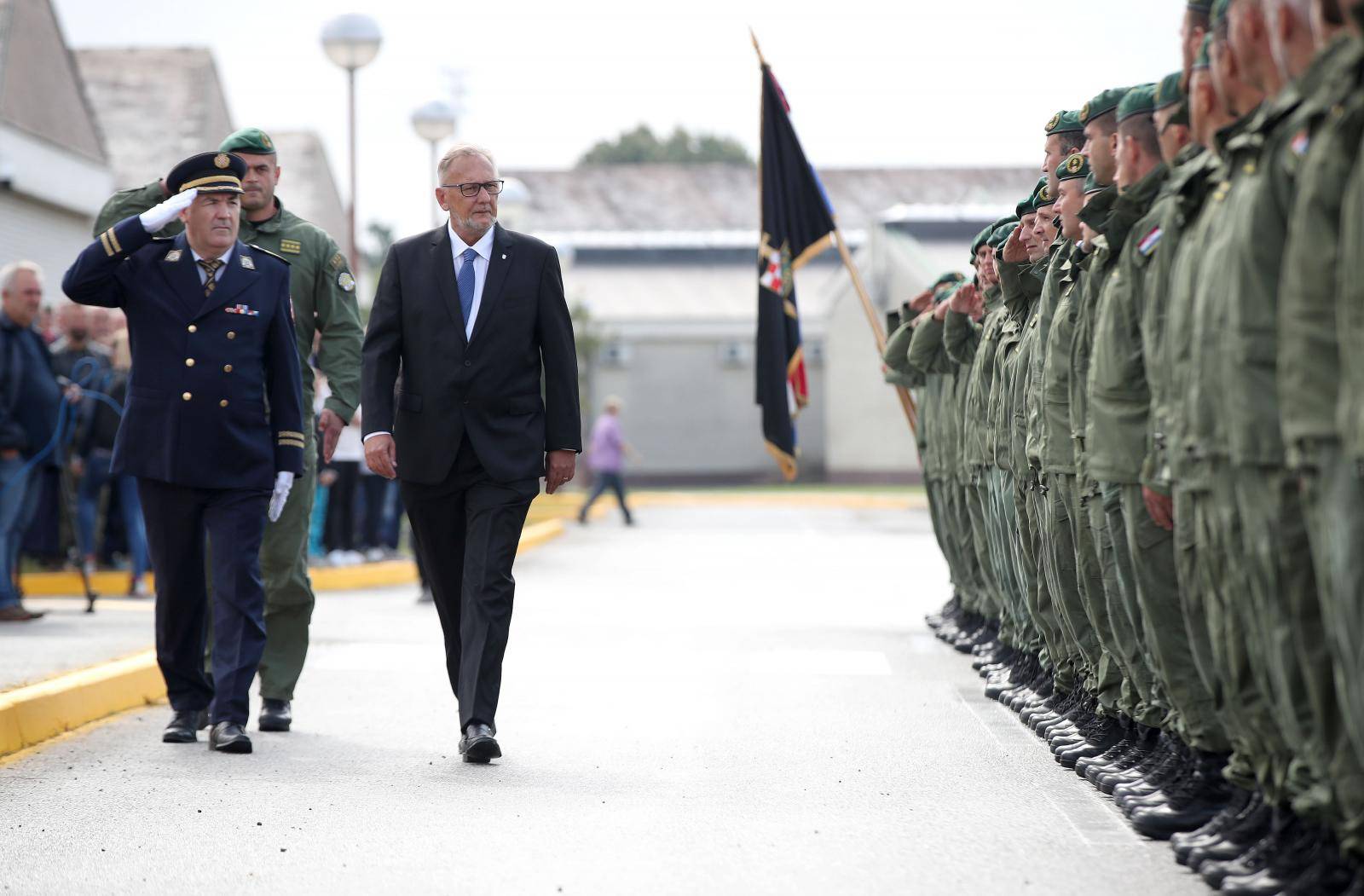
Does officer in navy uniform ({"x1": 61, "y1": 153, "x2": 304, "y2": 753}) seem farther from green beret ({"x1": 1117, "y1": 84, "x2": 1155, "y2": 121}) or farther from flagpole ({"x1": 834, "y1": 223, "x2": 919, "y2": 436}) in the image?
flagpole ({"x1": 834, "y1": 223, "x2": 919, "y2": 436})

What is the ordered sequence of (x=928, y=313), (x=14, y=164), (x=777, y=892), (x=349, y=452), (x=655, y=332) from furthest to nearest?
(x=655, y=332) < (x=14, y=164) < (x=349, y=452) < (x=928, y=313) < (x=777, y=892)

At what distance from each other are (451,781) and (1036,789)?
204 cm

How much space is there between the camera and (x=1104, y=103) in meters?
6.91

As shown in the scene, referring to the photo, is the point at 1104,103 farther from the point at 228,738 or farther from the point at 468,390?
the point at 228,738

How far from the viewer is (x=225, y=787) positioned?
6.82m

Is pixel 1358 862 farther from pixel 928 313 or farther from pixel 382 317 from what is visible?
pixel 928 313

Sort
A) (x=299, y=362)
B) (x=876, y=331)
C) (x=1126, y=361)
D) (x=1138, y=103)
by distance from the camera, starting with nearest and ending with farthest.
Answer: (x=1126, y=361), (x=1138, y=103), (x=299, y=362), (x=876, y=331)

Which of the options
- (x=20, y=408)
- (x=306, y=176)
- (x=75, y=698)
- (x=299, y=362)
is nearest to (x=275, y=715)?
(x=75, y=698)

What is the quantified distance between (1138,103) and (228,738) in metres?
4.13

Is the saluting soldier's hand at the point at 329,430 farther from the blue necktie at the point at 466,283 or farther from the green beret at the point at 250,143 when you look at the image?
the green beret at the point at 250,143

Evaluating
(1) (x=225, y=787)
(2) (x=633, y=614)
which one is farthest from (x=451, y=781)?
(2) (x=633, y=614)

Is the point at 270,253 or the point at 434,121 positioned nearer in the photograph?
the point at 270,253

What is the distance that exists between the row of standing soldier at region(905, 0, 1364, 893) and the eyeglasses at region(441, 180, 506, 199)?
219 centimetres

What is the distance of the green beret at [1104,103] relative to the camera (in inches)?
271
